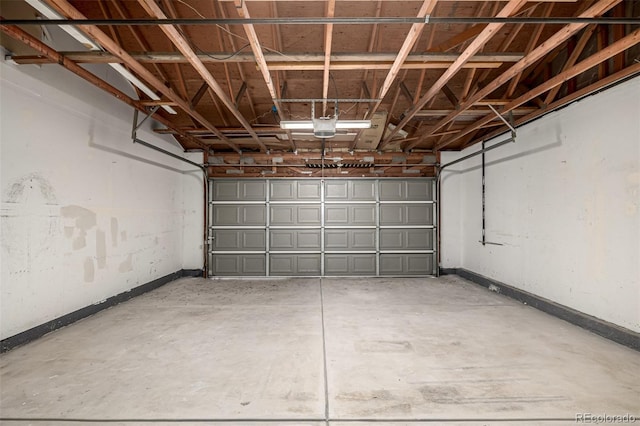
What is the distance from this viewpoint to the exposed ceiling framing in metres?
2.52

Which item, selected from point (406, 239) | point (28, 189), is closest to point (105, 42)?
point (28, 189)

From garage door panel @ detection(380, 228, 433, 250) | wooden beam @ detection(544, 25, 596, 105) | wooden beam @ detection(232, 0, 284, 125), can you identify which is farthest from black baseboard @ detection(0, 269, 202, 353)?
wooden beam @ detection(544, 25, 596, 105)

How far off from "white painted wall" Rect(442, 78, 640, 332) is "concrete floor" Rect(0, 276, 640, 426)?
555 mm

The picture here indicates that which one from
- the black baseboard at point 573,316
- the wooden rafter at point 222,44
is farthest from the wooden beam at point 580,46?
the wooden rafter at point 222,44

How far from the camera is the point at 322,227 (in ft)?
23.3

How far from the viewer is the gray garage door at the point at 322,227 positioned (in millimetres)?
7070

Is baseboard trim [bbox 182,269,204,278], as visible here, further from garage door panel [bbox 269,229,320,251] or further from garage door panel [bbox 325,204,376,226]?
garage door panel [bbox 325,204,376,226]

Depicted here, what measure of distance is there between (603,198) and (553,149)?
106cm

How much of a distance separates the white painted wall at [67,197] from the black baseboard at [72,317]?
0.22ft

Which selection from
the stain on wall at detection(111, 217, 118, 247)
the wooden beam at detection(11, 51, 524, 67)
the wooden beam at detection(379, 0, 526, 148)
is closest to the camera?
the wooden beam at detection(379, 0, 526, 148)

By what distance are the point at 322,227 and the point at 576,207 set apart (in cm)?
468

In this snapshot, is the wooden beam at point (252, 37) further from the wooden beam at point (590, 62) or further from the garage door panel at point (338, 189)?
the garage door panel at point (338, 189)

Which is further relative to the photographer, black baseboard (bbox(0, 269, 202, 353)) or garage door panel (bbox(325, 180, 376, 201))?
garage door panel (bbox(325, 180, 376, 201))

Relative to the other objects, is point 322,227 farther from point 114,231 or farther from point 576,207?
point 576,207
